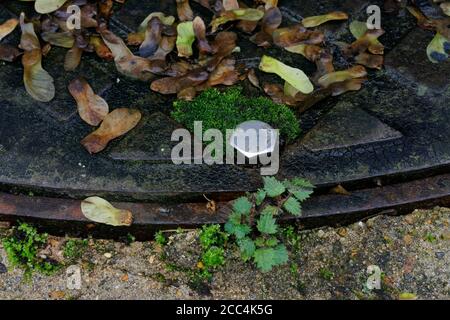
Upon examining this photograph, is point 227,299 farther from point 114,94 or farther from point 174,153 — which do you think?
point 114,94

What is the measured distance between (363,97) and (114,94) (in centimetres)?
101

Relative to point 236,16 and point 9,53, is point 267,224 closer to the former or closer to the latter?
point 236,16

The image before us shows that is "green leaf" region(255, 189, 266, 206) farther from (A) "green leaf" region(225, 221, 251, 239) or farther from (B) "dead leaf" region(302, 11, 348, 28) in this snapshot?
(B) "dead leaf" region(302, 11, 348, 28)

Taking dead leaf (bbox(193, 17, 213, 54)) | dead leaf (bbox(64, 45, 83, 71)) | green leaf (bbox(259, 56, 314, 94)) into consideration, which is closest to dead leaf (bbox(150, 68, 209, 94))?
dead leaf (bbox(193, 17, 213, 54))

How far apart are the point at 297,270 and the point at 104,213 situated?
0.75 metres

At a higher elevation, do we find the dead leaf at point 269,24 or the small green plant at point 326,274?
the dead leaf at point 269,24

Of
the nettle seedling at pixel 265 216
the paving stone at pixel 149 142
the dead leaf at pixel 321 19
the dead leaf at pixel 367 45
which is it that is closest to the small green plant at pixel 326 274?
the nettle seedling at pixel 265 216

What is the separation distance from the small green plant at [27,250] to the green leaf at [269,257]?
0.76m

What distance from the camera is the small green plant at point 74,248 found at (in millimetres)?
2697

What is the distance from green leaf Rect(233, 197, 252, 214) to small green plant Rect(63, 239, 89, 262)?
24.2 inches

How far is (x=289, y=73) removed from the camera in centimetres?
291

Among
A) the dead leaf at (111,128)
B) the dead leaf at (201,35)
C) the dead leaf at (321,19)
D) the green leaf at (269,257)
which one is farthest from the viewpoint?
the dead leaf at (321,19)

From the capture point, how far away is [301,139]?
277cm

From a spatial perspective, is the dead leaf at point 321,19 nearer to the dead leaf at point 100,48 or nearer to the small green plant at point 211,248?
the dead leaf at point 100,48
